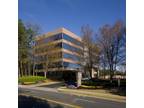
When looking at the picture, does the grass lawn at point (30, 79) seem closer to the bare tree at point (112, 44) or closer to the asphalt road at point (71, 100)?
the asphalt road at point (71, 100)

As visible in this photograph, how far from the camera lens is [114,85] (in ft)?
6.13

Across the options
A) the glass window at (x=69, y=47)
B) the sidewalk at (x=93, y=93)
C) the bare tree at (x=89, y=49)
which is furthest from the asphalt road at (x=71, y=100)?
the glass window at (x=69, y=47)

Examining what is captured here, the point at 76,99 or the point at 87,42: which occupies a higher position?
the point at 87,42

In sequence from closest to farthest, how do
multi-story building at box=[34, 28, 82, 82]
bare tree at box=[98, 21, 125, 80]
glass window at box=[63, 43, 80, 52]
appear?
bare tree at box=[98, 21, 125, 80] < multi-story building at box=[34, 28, 82, 82] < glass window at box=[63, 43, 80, 52]

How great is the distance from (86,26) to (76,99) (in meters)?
0.66

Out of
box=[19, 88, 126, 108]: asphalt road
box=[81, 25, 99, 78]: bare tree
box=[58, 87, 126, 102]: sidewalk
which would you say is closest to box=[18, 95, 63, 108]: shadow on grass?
box=[19, 88, 126, 108]: asphalt road

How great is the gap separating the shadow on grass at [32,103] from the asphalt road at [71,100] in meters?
0.04

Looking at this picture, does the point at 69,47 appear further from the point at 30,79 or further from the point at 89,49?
the point at 30,79

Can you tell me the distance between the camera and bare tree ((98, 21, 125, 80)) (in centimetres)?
175

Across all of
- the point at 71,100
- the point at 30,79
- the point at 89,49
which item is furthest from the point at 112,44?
the point at 30,79

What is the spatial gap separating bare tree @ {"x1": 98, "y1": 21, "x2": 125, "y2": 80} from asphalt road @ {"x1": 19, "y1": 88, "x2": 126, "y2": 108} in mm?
271

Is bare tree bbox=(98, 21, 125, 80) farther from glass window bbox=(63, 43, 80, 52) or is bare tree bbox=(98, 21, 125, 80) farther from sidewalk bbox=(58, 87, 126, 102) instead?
glass window bbox=(63, 43, 80, 52)
